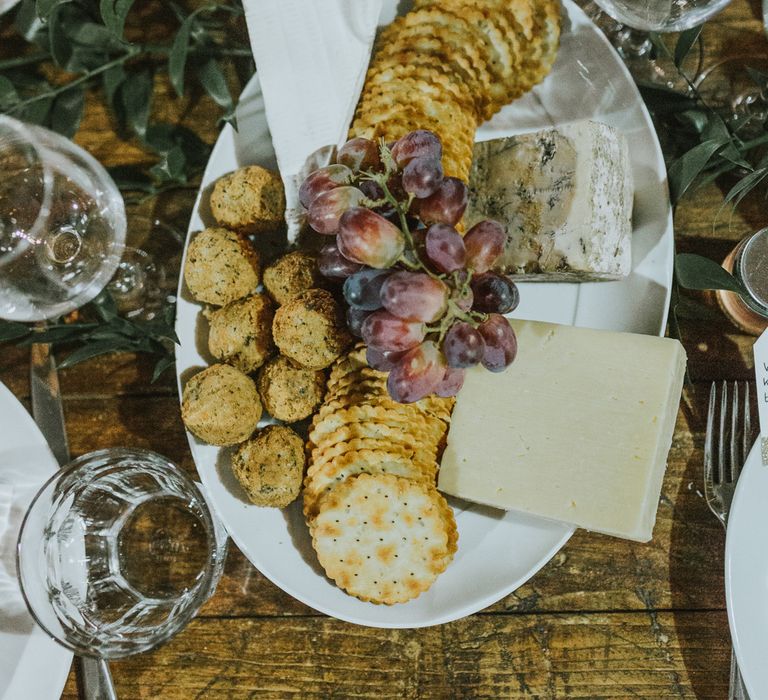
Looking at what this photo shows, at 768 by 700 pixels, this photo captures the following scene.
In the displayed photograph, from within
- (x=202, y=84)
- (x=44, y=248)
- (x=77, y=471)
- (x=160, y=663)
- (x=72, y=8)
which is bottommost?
(x=160, y=663)

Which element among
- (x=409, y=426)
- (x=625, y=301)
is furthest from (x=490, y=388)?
(x=625, y=301)

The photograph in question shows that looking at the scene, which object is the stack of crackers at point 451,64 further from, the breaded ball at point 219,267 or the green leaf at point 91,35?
the green leaf at point 91,35

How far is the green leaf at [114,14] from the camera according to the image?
1.11 metres

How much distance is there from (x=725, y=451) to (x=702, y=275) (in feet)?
0.95

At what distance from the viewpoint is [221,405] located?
1.04 m

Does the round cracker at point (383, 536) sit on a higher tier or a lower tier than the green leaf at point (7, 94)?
lower

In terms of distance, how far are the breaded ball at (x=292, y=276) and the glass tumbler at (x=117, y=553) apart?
30cm

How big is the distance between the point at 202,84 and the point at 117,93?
0.62ft

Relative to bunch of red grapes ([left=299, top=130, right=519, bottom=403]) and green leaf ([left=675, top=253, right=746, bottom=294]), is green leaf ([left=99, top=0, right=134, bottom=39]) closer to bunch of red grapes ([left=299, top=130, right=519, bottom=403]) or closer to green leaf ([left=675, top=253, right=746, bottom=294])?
bunch of red grapes ([left=299, top=130, right=519, bottom=403])

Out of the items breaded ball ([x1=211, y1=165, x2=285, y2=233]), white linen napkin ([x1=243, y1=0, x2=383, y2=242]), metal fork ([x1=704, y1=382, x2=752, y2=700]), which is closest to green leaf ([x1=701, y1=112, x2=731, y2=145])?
metal fork ([x1=704, y1=382, x2=752, y2=700])

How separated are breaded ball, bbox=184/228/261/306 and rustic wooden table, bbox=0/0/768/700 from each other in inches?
12.7

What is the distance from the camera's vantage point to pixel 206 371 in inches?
42.6

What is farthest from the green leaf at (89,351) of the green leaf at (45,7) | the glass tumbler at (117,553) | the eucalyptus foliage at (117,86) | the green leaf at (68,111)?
the green leaf at (45,7)

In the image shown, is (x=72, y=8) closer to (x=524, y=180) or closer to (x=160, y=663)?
(x=524, y=180)
